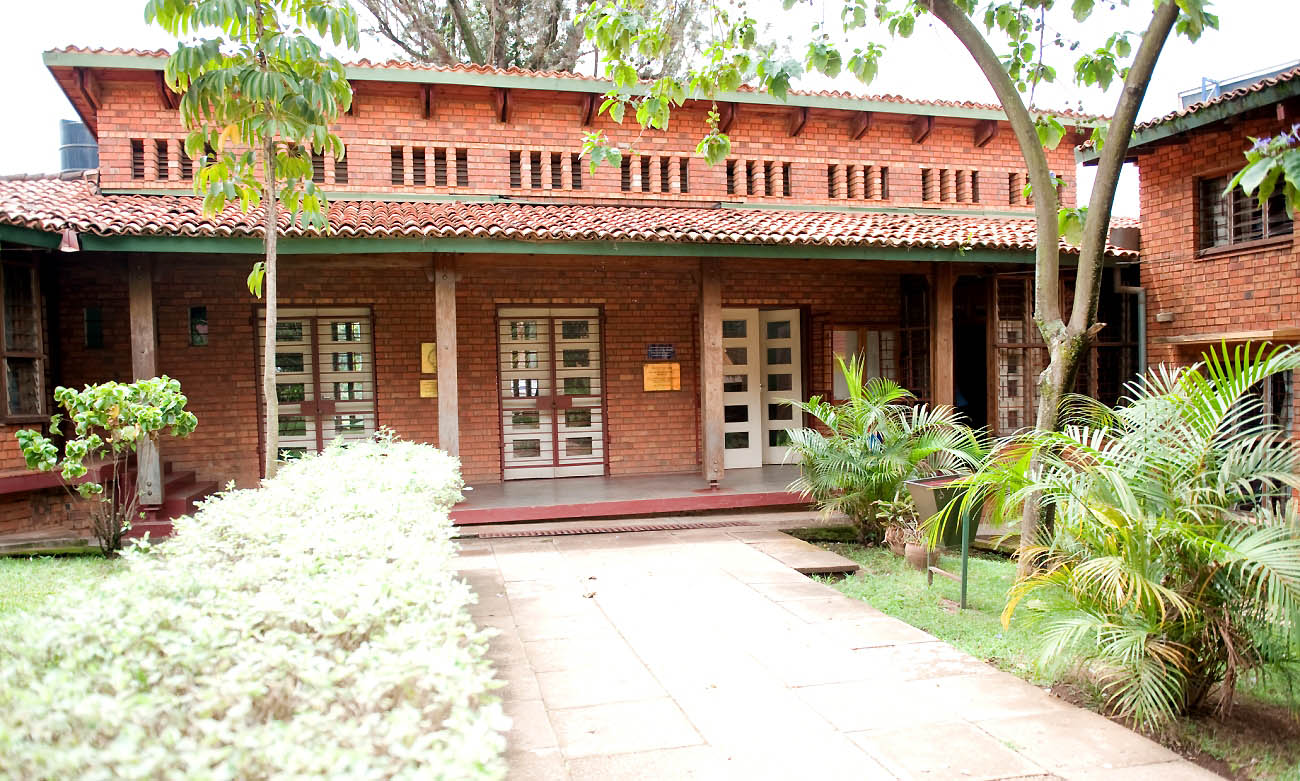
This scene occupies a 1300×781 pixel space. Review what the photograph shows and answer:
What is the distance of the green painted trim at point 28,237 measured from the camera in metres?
7.57

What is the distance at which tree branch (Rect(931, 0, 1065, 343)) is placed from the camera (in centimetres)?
611

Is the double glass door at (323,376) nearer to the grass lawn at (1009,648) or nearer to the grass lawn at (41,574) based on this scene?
the grass lawn at (41,574)

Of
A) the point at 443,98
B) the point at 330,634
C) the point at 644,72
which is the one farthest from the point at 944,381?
the point at 644,72

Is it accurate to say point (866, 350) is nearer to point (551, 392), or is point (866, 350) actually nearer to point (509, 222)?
point (551, 392)

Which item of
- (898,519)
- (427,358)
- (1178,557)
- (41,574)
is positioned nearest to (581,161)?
(427,358)

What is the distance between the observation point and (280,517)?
4.16m

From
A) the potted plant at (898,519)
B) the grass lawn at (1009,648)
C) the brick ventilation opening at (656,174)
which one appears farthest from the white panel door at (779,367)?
→ the potted plant at (898,519)

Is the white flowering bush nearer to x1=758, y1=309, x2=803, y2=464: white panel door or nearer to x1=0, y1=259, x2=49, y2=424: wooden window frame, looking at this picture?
x1=0, y1=259, x2=49, y2=424: wooden window frame

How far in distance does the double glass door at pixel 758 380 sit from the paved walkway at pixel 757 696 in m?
5.78

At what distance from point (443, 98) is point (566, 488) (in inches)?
209

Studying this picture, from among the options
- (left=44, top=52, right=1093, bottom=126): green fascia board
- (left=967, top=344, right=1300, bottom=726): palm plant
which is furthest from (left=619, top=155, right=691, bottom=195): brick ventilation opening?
(left=967, top=344, right=1300, bottom=726): palm plant

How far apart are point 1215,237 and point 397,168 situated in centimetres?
995

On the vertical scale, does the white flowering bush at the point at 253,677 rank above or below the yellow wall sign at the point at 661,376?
below

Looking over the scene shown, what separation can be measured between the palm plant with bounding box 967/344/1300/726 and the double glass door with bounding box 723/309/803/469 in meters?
8.02
